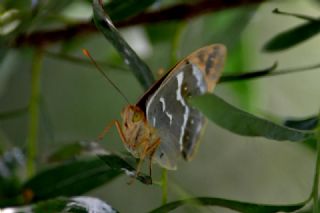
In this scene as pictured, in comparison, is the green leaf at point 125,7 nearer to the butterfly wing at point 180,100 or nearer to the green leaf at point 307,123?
the butterfly wing at point 180,100

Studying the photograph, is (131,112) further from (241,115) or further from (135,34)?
(135,34)

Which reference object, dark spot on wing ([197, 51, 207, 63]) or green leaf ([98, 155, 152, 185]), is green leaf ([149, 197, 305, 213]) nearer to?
green leaf ([98, 155, 152, 185])

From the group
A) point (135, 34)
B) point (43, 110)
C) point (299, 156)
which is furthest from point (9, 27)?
point (299, 156)

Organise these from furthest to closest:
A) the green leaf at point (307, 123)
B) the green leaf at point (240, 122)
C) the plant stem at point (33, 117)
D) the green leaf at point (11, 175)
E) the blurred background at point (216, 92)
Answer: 1. the blurred background at point (216, 92)
2. the plant stem at point (33, 117)
3. the green leaf at point (11, 175)
4. the green leaf at point (307, 123)
5. the green leaf at point (240, 122)

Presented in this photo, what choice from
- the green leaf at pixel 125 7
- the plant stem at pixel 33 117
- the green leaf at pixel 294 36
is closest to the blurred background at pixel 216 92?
the plant stem at pixel 33 117

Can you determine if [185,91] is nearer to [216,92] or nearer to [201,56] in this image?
[201,56]

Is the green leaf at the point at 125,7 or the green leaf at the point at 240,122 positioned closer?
the green leaf at the point at 240,122
